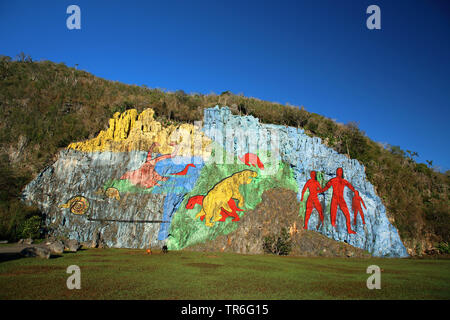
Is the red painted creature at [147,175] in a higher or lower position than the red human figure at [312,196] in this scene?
higher

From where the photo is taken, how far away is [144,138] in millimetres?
26641

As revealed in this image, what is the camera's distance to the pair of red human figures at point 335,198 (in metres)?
24.0

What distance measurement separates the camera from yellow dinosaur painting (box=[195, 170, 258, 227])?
76.6 ft

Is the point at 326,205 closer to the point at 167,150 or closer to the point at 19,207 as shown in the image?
the point at 167,150

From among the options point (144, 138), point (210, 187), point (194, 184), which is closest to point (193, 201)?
point (194, 184)

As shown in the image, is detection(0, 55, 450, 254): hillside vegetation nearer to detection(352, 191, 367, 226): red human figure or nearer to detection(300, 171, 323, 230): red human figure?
detection(352, 191, 367, 226): red human figure

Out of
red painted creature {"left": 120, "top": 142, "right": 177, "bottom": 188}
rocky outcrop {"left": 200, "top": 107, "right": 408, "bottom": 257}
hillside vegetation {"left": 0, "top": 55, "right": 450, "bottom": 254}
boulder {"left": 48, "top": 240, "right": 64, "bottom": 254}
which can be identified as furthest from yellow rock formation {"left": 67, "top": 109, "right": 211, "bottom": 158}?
boulder {"left": 48, "top": 240, "right": 64, "bottom": 254}

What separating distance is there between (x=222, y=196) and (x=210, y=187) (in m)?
1.34

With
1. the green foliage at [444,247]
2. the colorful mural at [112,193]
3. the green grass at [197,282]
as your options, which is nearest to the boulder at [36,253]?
the green grass at [197,282]

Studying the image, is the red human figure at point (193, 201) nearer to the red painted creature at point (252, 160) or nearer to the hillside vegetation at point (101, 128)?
the red painted creature at point (252, 160)

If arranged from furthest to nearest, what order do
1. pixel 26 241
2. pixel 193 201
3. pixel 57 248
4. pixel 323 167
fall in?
pixel 323 167 < pixel 193 201 < pixel 26 241 < pixel 57 248

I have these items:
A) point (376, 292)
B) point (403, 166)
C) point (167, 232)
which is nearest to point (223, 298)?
point (376, 292)

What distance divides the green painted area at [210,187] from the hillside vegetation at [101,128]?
318 inches

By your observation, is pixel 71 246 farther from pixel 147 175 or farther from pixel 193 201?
pixel 193 201
